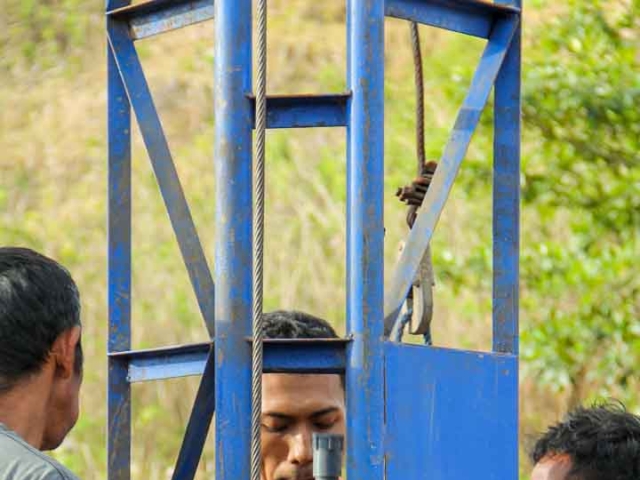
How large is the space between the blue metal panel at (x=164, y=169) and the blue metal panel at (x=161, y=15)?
0.12 feet

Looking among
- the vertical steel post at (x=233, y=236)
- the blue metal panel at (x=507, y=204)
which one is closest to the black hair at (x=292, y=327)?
the blue metal panel at (x=507, y=204)

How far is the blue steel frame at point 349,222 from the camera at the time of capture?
4055 mm

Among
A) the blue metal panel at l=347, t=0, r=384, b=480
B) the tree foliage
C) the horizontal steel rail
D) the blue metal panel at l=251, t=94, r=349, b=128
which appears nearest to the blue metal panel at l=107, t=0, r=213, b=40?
the horizontal steel rail

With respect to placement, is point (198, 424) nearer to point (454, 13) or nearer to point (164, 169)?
point (164, 169)

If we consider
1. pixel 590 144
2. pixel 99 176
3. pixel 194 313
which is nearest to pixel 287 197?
pixel 194 313

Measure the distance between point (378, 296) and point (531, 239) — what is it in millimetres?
9161

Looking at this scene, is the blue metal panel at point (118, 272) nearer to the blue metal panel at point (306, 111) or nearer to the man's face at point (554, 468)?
the blue metal panel at point (306, 111)

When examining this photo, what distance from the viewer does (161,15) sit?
460cm

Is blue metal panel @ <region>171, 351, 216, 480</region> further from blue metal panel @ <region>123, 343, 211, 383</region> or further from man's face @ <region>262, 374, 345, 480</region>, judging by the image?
man's face @ <region>262, 374, 345, 480</region>

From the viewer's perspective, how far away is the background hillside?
31.0 feet

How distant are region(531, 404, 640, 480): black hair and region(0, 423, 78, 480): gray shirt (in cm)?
140

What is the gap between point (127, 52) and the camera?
185 inches

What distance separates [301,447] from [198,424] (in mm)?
570

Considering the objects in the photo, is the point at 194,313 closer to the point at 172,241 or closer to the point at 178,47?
the point at 172,241
